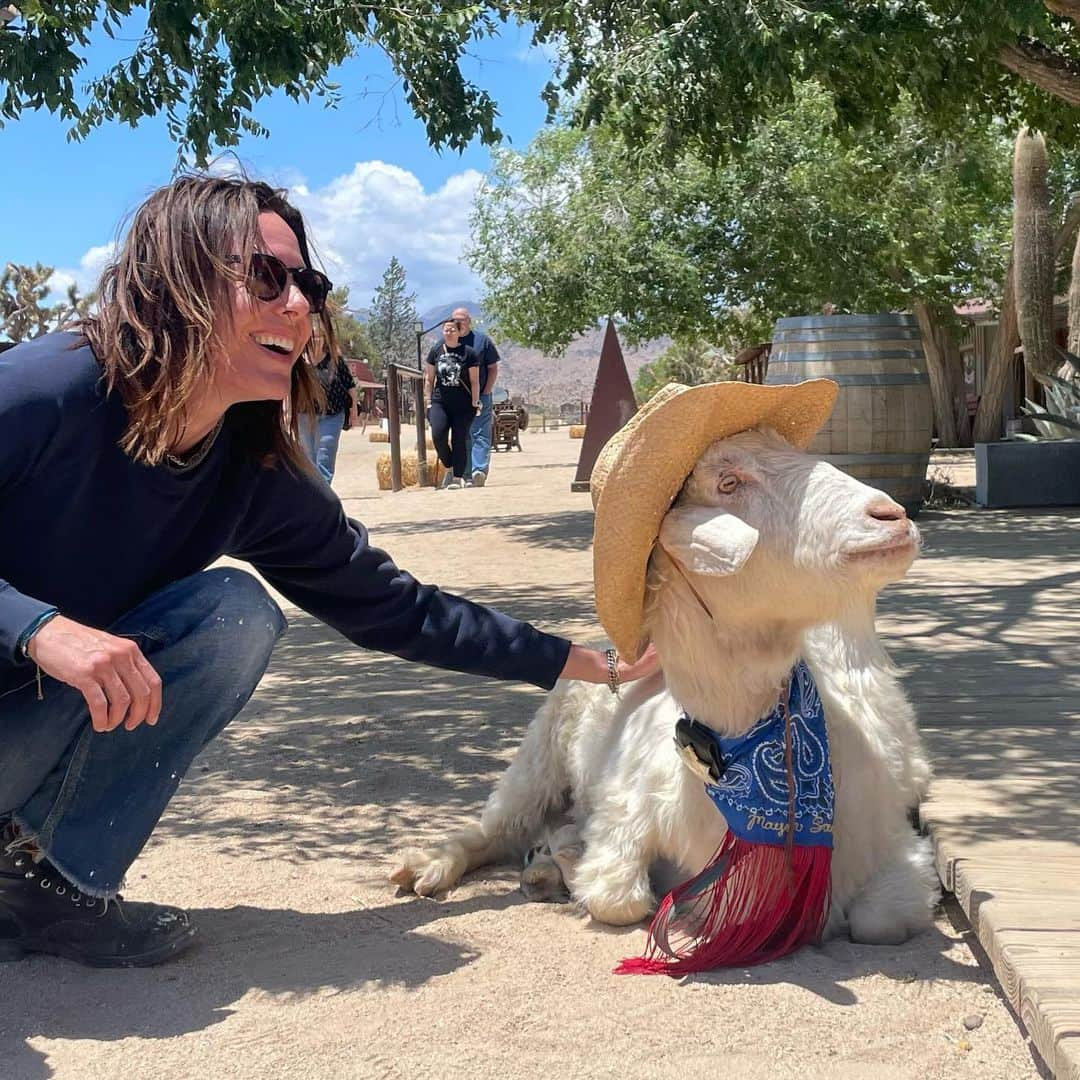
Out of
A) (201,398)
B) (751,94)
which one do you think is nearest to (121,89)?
(751,94)

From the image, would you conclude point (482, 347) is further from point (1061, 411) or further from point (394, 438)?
point (1061, 411)

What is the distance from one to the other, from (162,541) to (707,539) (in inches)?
44.9

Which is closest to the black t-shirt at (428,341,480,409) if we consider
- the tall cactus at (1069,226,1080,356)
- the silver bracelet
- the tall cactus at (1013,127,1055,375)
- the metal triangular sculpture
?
the metal triangular sculpture

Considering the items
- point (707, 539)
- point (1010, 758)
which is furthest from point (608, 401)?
point (707, 539)

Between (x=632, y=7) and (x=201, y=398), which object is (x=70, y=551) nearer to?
(x=201, y=398)

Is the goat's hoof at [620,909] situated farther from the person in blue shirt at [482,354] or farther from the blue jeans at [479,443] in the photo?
the blue jeans at [479,443]

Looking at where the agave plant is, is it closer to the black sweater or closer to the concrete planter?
the concrete planter

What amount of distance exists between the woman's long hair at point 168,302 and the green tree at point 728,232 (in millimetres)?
12110

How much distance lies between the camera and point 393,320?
89875 millimetres

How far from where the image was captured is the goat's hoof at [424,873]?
9.95 ft

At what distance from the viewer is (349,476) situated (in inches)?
872

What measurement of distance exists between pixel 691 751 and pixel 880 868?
1.77ft

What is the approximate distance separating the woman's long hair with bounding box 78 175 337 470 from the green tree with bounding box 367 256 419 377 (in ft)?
276

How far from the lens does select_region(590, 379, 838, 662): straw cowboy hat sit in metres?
2.42
